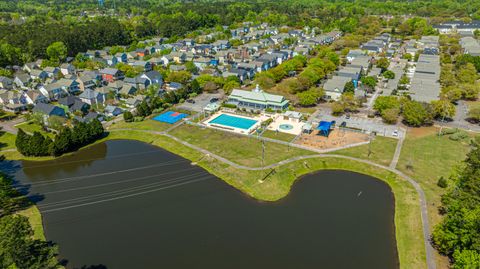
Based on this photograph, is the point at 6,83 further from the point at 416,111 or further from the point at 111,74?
the point at 416,111

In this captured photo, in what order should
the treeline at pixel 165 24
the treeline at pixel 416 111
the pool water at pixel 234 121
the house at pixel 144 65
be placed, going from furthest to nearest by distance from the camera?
the treeline at pixel 165 24
the house at pixel 144 65
the pool water at pixel 234 121
the treeline at pixel 416 111

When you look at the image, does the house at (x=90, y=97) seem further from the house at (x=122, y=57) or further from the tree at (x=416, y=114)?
the tree at (x=416, y=114)

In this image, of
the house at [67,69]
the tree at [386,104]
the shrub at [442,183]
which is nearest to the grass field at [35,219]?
the shrub at [442,183]

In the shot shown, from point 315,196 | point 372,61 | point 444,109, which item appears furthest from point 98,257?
point 372,61

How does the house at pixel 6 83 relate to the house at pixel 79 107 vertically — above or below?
above

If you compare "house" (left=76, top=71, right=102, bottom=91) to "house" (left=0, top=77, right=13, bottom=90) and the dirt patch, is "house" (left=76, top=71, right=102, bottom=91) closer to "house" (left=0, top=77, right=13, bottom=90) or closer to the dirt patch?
"house" (left=0, top=77, right=13, bottom=90)

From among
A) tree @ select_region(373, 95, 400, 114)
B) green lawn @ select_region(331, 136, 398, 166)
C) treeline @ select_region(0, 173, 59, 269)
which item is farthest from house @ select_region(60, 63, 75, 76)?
tree @ select_region(373, 95, 400, 114)
